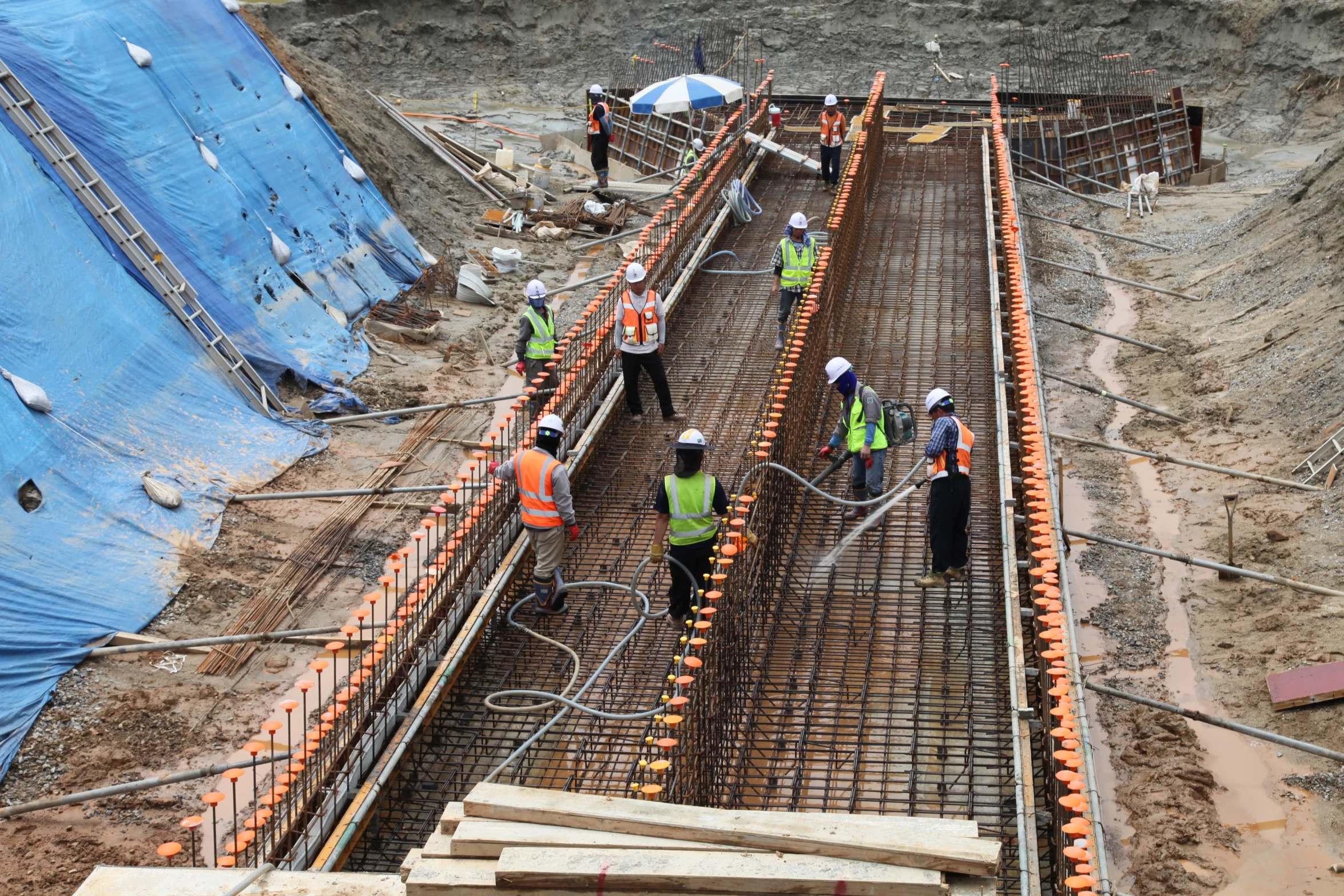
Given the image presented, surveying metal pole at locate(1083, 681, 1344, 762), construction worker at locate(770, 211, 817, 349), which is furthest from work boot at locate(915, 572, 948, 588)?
construction worker at locate(770, 211, 817, 349)

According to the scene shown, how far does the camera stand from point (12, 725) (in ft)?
28.1

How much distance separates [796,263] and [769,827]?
27.2 feet

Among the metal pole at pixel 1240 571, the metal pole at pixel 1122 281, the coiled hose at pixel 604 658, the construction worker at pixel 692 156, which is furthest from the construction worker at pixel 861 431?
the construction worker at pixel 692 156

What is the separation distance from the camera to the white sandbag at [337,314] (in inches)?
605

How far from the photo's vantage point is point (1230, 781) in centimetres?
909

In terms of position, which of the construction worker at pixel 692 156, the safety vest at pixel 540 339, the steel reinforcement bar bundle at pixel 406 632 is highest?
the construction worker at pixel 692 156

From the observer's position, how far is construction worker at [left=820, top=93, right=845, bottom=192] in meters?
17.3

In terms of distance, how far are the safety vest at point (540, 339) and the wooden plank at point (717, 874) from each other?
7426mm

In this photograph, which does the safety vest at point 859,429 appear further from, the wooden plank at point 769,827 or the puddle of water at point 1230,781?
the wooden plank at point 769,827

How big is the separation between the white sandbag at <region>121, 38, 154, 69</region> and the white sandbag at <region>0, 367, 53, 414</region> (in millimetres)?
5651

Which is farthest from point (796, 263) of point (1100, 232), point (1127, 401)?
point (1100, 232)

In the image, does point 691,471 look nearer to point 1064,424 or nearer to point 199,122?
point 1064,424

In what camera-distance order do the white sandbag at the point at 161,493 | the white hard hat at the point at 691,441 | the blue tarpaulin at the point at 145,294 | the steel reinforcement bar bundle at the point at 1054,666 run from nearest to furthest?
the steel reinforcement bar bundle at the point at 1054,666 < the white hard hat at the point at 691,441 < the blue tarpaulin at the point at 145,294 < the white sandbag at the point at 161,493

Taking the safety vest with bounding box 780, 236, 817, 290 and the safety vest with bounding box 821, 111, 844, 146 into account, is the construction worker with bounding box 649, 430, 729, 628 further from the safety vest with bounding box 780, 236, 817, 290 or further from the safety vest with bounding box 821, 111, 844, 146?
the safety vest with bounding box 821, 111, 844, 146
